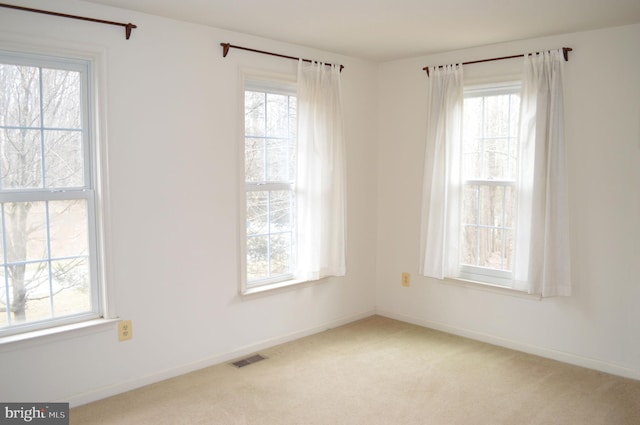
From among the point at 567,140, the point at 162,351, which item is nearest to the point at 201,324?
the point at 162,351

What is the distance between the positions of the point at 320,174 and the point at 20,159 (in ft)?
7.14

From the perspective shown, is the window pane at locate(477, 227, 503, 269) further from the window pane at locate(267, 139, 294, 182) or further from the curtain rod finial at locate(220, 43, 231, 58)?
the curtain rod finial at locate(220, 43, 231, 58)

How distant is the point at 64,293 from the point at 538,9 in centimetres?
342

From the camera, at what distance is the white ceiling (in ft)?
9.80

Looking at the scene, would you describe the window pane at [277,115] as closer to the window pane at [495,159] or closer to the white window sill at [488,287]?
the window pane at [495,159]

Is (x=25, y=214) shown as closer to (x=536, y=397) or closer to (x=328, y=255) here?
(x=328, y=255)

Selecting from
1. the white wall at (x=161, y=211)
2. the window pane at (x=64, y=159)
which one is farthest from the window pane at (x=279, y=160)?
the window pane at (x=64, y=159)

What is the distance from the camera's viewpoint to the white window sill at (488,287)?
3962mm

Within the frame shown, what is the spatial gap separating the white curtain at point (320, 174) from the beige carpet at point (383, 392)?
2.45 feet

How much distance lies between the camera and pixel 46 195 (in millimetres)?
2918

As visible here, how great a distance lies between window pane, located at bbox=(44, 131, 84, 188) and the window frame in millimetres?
1125

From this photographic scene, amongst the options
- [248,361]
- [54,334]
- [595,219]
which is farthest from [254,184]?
[595,219]

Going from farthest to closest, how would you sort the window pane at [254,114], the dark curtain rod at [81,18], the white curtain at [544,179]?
the window pane at [254,114] → the white curtain at [544,179] → the dark curtain rod at [81,18]

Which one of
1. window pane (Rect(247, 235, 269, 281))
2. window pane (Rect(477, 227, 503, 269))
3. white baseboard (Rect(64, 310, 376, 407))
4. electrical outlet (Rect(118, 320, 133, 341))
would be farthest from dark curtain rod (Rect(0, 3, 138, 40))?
window pane (Rect(477, 227, 503, 269))
